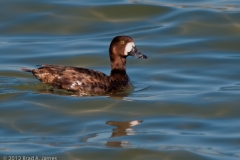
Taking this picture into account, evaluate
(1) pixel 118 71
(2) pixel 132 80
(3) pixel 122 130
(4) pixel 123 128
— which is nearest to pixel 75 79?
(1) pixel 118 71

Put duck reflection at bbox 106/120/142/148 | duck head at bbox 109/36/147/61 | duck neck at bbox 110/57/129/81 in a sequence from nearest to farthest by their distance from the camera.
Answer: duck reflection at bbox 106/120/142/148
duck neck at bbox 110/57/129/81
duck head at bbox 109/36/147/61

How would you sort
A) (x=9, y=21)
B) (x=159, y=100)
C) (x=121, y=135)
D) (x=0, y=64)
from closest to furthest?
(x=121, y=135) → (x=159, y=100) → (x=0, y=64) → (x=9, y=21)

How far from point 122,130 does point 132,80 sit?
3.22 m

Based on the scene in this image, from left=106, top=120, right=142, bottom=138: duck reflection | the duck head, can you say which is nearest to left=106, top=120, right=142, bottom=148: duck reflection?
left=106, top=120, right=142, bottom=138: duck reflection

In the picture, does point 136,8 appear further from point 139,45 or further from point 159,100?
point 159,100

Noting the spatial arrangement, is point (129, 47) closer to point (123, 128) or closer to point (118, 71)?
point (118, 71)

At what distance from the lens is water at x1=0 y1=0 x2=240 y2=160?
32.8ft

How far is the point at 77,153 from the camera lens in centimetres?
960

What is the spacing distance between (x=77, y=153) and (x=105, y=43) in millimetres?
6971

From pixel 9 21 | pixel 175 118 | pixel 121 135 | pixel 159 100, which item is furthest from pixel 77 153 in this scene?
pixel 9 21

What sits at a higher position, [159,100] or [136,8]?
[136,8]

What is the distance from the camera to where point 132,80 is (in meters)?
13.8

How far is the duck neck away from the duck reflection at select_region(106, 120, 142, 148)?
2.05 meters

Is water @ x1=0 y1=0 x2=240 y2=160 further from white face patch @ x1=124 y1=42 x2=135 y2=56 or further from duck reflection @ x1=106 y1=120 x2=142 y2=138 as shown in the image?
white face patch @ x1=124 y1=42 x2=135 y2=56
